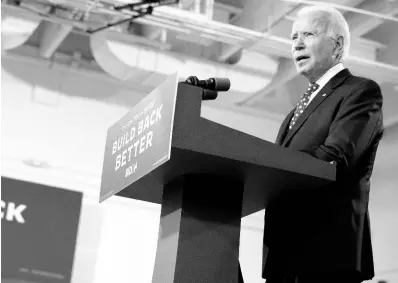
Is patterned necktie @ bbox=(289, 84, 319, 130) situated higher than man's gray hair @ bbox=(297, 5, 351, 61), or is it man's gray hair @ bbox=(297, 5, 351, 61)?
man's gray hair @ bbox=(297, 5, 351, 61)

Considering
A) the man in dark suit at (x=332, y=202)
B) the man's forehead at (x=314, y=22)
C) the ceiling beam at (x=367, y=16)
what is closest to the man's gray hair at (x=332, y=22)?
the man's forehead at (x=314, y=22)

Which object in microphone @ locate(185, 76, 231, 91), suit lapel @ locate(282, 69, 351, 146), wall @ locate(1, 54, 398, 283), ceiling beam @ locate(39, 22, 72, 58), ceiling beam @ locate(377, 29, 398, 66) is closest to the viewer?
microphone @ locate(185, 76, 231, 91)

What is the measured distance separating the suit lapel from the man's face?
7cm

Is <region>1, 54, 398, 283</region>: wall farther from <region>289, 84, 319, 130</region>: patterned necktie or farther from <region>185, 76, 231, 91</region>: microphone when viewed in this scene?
<region>185, 76, 231, 91</region>: microphone

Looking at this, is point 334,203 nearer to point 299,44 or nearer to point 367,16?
point 299,44

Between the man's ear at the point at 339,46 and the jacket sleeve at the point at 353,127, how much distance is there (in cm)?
19

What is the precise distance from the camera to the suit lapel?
1.94 m

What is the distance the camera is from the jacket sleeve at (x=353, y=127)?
1734 mm

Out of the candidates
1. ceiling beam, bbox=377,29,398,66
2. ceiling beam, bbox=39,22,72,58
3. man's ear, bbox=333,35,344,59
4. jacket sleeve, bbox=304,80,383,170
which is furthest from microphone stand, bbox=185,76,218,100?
ceiling beam, bbox=377,29,398,66

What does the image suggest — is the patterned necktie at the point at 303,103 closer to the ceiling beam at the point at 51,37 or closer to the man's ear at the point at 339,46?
the man's ear at the point at 339,46

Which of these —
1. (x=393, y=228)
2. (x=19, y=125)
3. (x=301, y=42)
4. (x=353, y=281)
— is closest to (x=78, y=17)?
(x=19, y=125)

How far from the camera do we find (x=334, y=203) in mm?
1783

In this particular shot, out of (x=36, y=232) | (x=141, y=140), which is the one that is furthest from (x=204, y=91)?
(x=36, y=232)

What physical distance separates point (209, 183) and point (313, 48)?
532mm
